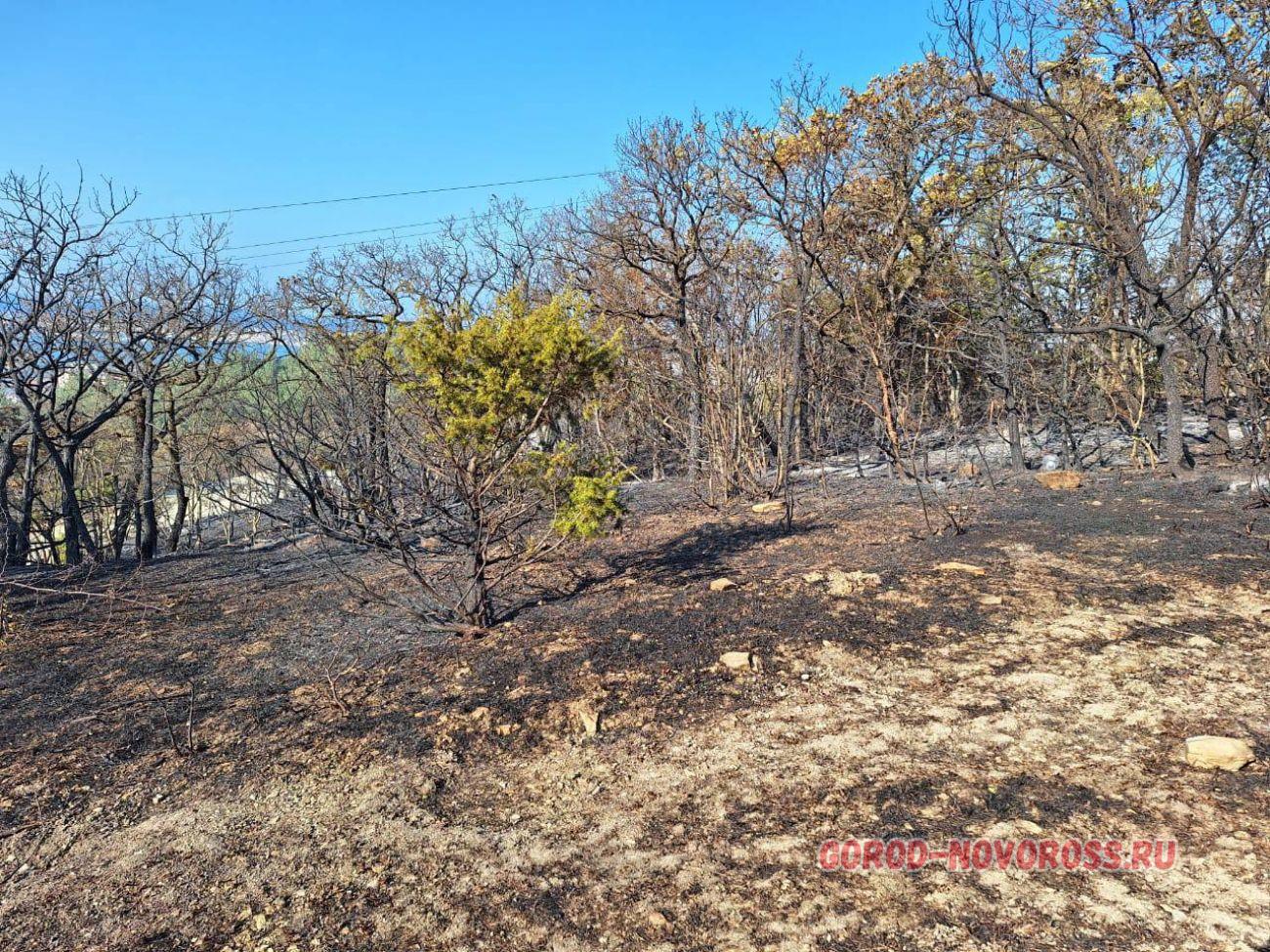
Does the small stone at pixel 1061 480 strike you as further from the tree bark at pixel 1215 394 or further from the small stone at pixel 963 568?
the small stone at pixel 963 568

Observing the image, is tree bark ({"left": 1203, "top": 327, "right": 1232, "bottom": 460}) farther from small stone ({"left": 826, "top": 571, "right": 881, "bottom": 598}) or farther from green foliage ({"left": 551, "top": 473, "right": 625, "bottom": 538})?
green foliage ({"left": 551, "top": 473, "right": 625, "bottom": 538})

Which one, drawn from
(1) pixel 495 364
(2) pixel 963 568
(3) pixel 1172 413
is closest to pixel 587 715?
(1) pixel 495 364

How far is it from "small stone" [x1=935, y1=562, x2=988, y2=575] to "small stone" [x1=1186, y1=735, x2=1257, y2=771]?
94.9 inches

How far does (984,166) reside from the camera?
33.2ft

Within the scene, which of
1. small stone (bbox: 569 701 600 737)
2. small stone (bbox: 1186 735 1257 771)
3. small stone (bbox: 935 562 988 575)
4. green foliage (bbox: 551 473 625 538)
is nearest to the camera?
small stone (bbox: 1186 735 1257 771)

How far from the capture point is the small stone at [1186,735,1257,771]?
272 cm

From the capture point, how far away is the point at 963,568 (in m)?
5.27

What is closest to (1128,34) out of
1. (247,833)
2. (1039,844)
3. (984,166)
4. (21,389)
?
Result: (984,166)

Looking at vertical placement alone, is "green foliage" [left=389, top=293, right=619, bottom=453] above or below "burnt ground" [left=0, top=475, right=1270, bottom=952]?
above

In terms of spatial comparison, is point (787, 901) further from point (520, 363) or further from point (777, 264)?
point (777, 264)

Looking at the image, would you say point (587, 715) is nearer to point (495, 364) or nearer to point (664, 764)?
point (664, 764)

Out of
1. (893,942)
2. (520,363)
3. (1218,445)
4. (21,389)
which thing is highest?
(21,389)

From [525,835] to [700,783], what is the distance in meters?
0.70

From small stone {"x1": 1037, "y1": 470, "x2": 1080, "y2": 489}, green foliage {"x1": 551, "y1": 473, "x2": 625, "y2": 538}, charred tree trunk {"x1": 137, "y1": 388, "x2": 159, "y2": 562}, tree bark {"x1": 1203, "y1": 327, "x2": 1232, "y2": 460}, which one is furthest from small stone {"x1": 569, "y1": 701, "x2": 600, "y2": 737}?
tree bark {"x1": 1203, "y1": 327, "x2": 1232, "y2": 460}
